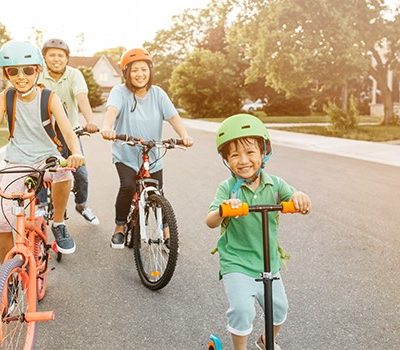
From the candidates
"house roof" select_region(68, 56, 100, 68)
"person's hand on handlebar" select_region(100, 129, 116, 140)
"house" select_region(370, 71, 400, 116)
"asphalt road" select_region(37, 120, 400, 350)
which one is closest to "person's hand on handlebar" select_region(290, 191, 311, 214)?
"asphalt road" select_region(37, 120, 400, 350)

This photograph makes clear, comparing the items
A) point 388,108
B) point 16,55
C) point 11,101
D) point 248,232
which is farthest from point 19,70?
point 388,108

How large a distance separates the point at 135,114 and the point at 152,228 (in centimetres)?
112

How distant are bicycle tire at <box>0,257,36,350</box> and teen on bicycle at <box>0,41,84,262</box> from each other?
65 centimetres

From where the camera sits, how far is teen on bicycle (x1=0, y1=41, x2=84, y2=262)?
4.16m

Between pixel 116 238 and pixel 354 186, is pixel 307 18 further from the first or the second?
pixel 116 238

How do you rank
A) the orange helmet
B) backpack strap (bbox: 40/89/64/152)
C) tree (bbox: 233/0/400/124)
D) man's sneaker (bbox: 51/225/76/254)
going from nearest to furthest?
backpack strap (bbox: 40/89/64/152) < man's sneaker (bbox: 51/225/76/254) < the orange helmet < tree (bbox: 233/0/400/124)

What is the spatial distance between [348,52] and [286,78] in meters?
3.17

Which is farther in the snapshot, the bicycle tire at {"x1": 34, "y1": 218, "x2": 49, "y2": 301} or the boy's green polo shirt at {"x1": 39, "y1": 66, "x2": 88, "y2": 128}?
the boy's green polo shirt at {"x1": 39, "y1": 66, "x2": 88, "y2": 128}

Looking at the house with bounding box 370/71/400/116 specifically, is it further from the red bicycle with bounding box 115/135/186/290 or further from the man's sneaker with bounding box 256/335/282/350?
the man's sneaker with bounding box 256/335/282/350

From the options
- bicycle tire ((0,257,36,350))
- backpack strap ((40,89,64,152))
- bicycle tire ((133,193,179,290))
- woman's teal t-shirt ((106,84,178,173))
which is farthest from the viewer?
woman's teal t-shirt ((106,84,178,173))

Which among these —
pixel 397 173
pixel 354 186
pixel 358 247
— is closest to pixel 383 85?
pixel 397 173

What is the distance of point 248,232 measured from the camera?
3379mm

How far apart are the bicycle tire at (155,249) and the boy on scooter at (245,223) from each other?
4.89 feet

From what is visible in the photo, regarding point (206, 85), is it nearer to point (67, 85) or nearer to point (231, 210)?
point (67, 85)
